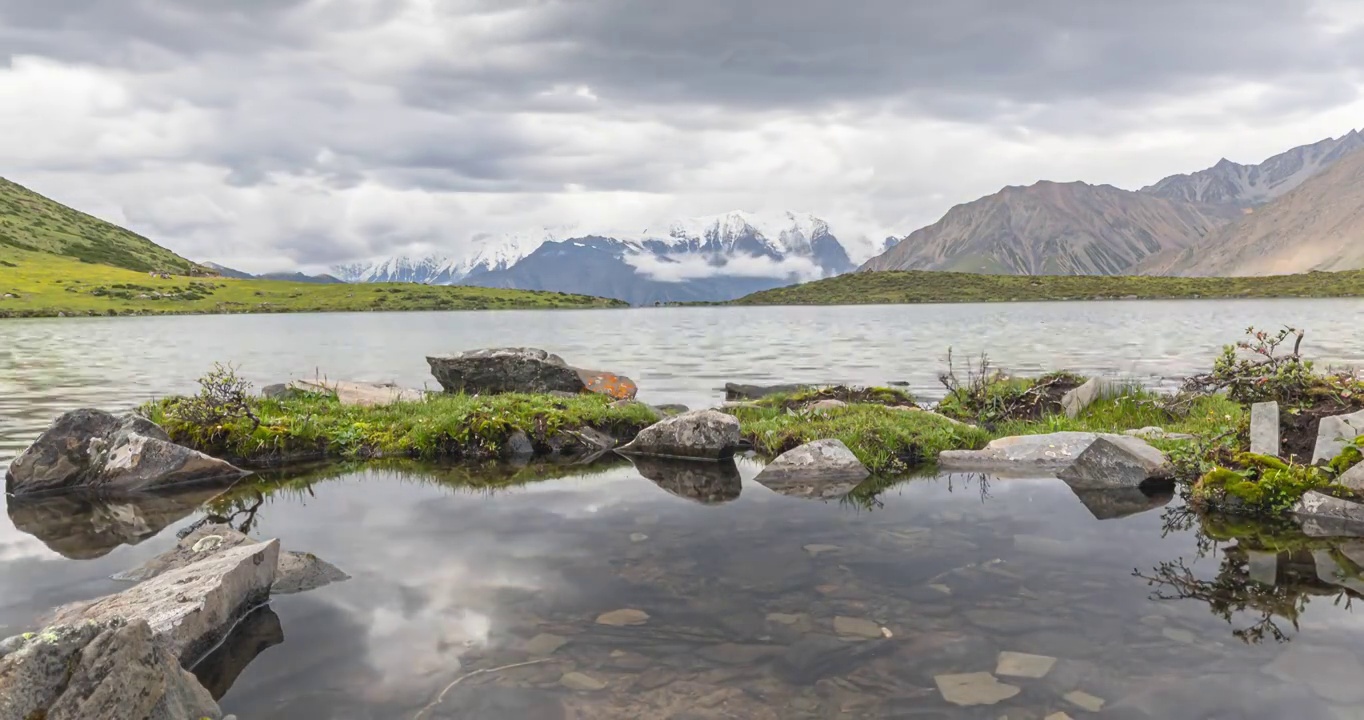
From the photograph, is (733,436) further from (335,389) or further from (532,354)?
(335,389)

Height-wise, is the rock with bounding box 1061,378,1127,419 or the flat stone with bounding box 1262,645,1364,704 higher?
the rock with bounding box 1061,378,1127,419

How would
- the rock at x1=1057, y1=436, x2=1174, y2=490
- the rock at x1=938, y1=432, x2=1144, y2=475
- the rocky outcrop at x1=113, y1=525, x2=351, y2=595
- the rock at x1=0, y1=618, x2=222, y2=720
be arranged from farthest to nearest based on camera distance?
the rock at x1=938, y1=432, x2=1144, y2=475, the rock at x1=1057, y1=436, x2=1174, y2=490, the rocky outcrop at x1=113, y1=525, x2=351, y2=595, the rock at x1=0, y1=618, x2=222, y2=720

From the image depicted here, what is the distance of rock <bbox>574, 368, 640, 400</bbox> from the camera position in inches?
1050

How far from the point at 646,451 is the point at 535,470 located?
2811mm

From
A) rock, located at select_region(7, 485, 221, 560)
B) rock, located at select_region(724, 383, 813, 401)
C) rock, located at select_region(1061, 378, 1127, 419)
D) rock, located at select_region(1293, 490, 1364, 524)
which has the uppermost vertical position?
rock, located at select_region(1061, 378, 1127, 419)

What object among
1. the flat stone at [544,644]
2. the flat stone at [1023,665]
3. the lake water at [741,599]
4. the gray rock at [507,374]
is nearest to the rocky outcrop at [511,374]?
the gray rock at [507,374]

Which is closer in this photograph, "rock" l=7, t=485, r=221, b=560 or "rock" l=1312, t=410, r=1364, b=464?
"rock" l=7, t=485, r=221, b=560

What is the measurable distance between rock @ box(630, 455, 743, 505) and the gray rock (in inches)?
354

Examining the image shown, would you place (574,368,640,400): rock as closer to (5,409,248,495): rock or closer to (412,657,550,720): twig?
(5,409,248,495): rock

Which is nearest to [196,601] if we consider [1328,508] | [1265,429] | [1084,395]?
[1328,508]

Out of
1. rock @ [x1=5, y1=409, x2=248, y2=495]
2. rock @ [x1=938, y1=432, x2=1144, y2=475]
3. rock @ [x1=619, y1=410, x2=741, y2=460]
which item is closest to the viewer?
rock @ [x1=5, y1=409, x2=248, y2=495]

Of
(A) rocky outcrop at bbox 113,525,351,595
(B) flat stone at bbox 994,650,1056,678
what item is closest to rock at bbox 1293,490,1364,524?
(B) flat stone at bbox 994,650,1056,678

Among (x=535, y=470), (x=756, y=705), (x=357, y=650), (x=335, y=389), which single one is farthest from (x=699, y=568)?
(x=335, y=389)

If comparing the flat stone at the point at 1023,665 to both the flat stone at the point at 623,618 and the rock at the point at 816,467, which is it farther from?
the rock at the point at 816,467
